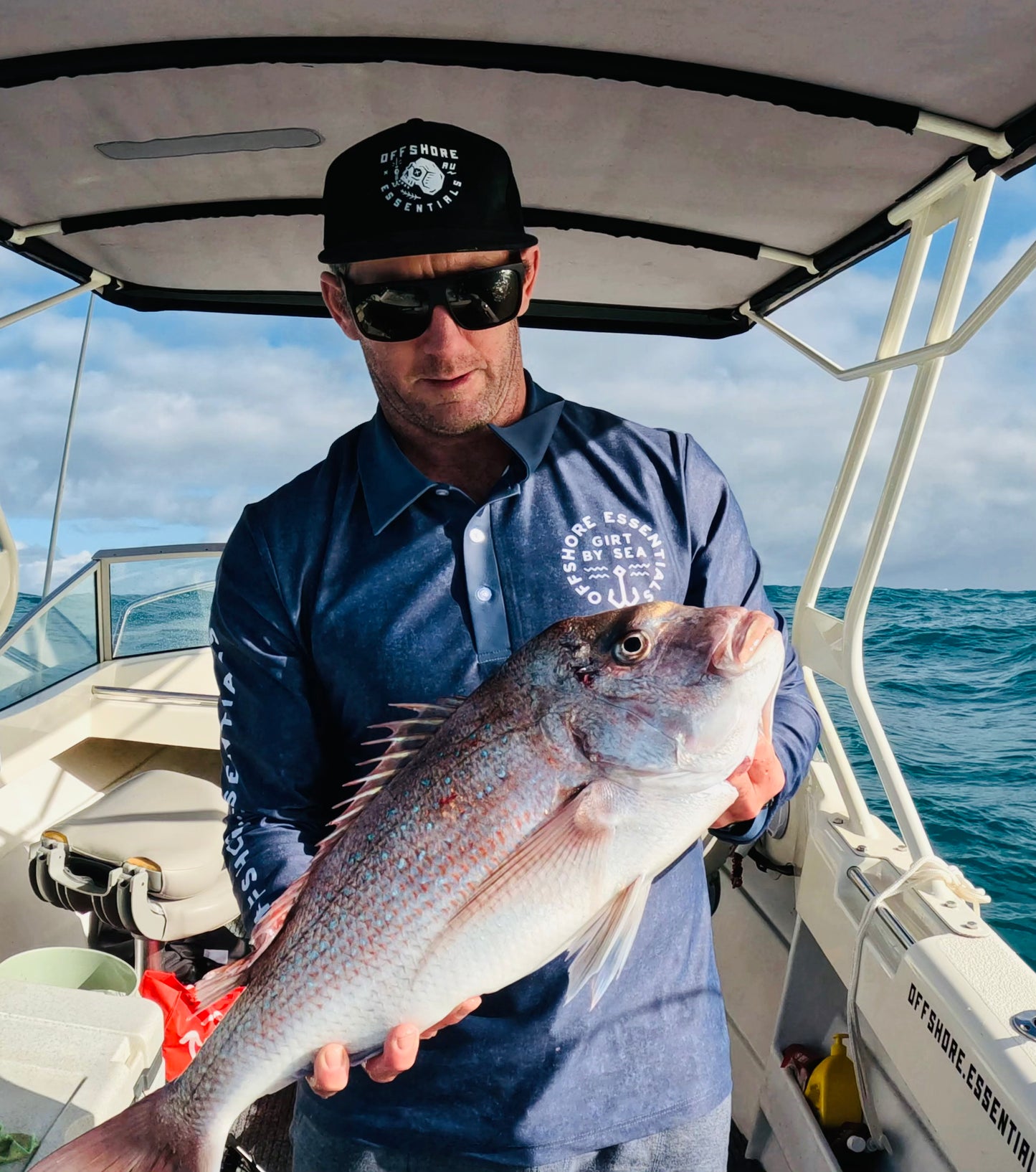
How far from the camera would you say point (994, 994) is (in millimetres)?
2113

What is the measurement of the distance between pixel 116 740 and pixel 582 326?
12.0 ft

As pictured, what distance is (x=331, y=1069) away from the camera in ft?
4.67

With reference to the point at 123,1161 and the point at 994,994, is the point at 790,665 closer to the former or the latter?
the point at 994,994

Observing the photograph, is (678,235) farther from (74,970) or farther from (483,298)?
(74,970)

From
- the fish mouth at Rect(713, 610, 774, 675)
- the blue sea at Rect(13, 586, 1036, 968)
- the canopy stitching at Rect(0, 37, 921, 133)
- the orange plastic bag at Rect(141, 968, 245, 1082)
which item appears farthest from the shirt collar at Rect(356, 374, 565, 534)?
the blue sea at Rect(13, 586, 1036, 968)

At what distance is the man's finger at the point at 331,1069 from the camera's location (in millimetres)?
1424

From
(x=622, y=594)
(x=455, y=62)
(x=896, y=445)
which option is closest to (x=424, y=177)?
(x=455, y=62)

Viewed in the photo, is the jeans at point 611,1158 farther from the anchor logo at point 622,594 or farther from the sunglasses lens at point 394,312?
the sunglasses lens at point 394,312

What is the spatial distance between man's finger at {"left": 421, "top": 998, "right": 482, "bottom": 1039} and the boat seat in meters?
2.00

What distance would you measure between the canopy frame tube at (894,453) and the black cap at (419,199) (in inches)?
56.5

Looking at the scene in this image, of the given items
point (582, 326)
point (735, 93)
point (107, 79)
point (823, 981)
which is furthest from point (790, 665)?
point (582, 326)

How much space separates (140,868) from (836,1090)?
2504mm

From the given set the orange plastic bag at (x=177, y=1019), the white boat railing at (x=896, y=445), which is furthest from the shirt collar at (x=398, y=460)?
the orange plastic bag at (x=177, y=1019)

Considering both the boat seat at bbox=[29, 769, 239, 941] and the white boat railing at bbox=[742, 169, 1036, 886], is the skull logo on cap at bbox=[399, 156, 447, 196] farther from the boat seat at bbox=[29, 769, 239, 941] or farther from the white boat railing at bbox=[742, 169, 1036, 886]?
the boat seat at bbox=[29, 769, 239, 941]
